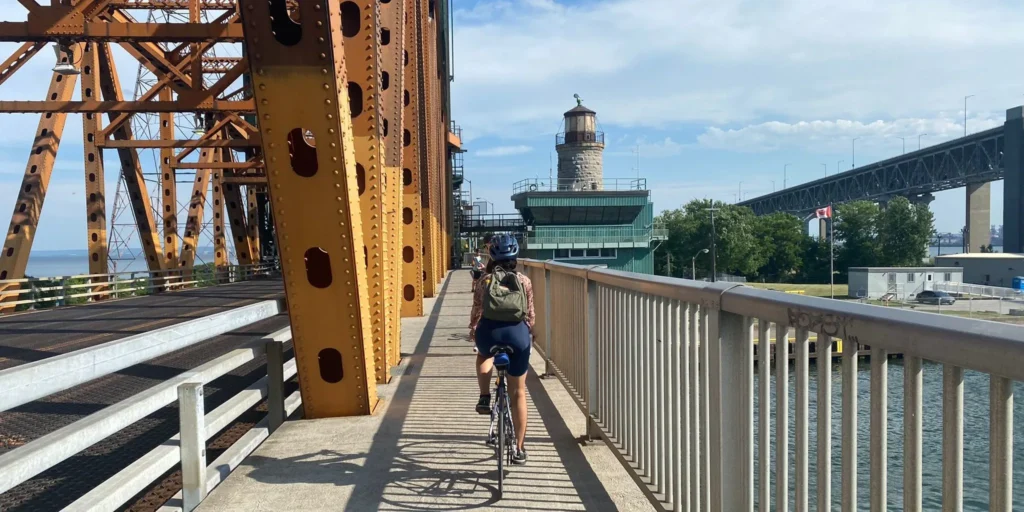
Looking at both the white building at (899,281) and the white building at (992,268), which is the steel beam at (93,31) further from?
the white building at (992,268)

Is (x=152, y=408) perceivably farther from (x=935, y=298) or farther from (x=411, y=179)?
(x=935, y=298)

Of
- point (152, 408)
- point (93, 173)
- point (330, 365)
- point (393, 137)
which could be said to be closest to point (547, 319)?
point (330, 365)

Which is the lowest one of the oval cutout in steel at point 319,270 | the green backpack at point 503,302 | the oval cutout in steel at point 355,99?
the green backpack at point 503,302

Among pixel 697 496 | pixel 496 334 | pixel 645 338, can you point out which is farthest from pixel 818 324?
pixel 496 334


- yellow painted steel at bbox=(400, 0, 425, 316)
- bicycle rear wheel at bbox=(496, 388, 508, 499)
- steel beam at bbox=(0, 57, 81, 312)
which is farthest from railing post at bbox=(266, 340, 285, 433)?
steel beam at bbox=(0, 57, 81, 312)

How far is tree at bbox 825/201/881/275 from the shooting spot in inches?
3401

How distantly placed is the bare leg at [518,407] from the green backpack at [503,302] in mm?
456

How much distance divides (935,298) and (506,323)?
22606 millimetres

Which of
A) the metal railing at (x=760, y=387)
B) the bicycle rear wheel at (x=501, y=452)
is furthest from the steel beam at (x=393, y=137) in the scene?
the bicycle rear wheel at (x=501, y=452)

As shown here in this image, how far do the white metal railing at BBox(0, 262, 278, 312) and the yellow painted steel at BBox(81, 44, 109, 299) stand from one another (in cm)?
51

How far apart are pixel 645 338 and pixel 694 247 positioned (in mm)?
91550

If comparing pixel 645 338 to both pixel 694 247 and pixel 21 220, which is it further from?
pixel 694 247

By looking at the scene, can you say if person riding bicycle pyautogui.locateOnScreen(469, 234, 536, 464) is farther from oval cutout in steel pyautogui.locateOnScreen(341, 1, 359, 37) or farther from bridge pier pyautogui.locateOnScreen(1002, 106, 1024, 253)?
bridge pier pyautogui.locateOnScreen(1002, 106, 1024, 253)

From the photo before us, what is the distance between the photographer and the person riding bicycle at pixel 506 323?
5.18 m
